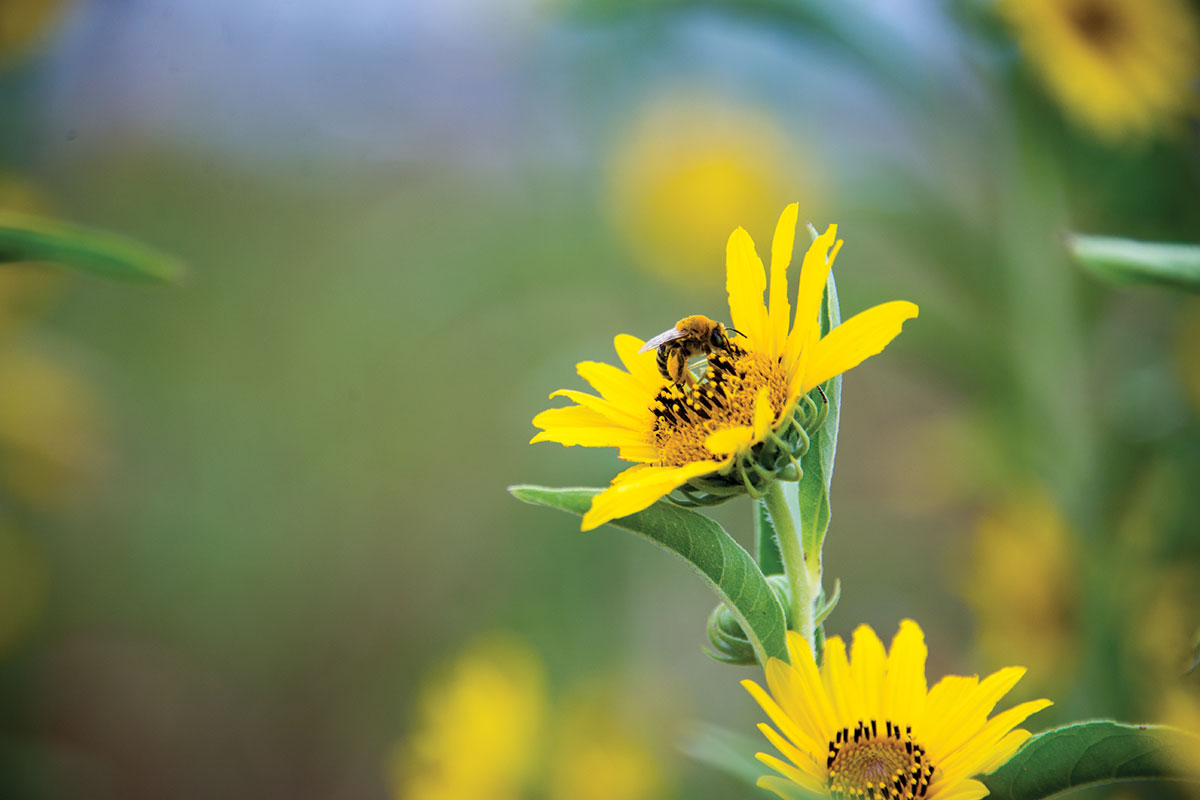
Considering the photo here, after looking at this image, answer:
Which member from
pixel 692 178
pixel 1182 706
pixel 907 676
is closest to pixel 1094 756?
pixel 907 676

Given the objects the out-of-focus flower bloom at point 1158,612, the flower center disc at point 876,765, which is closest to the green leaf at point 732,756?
the flower center disc at point 876,765

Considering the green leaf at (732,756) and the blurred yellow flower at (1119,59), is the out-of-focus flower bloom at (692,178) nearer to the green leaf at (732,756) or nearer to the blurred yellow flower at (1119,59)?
the blurred yellow flower at (1119,59)

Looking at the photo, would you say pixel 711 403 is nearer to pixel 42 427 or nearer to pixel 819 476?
pixel 819 476

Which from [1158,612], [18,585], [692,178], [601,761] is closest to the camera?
[1158,612]

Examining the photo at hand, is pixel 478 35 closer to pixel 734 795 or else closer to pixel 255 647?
pixel 255 647

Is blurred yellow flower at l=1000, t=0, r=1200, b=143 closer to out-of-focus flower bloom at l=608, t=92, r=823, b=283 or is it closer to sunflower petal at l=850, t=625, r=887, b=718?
out-of-focus flower bloom at l=608, t=92, r=823, b=283

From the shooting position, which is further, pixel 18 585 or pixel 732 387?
pixel 18 585
